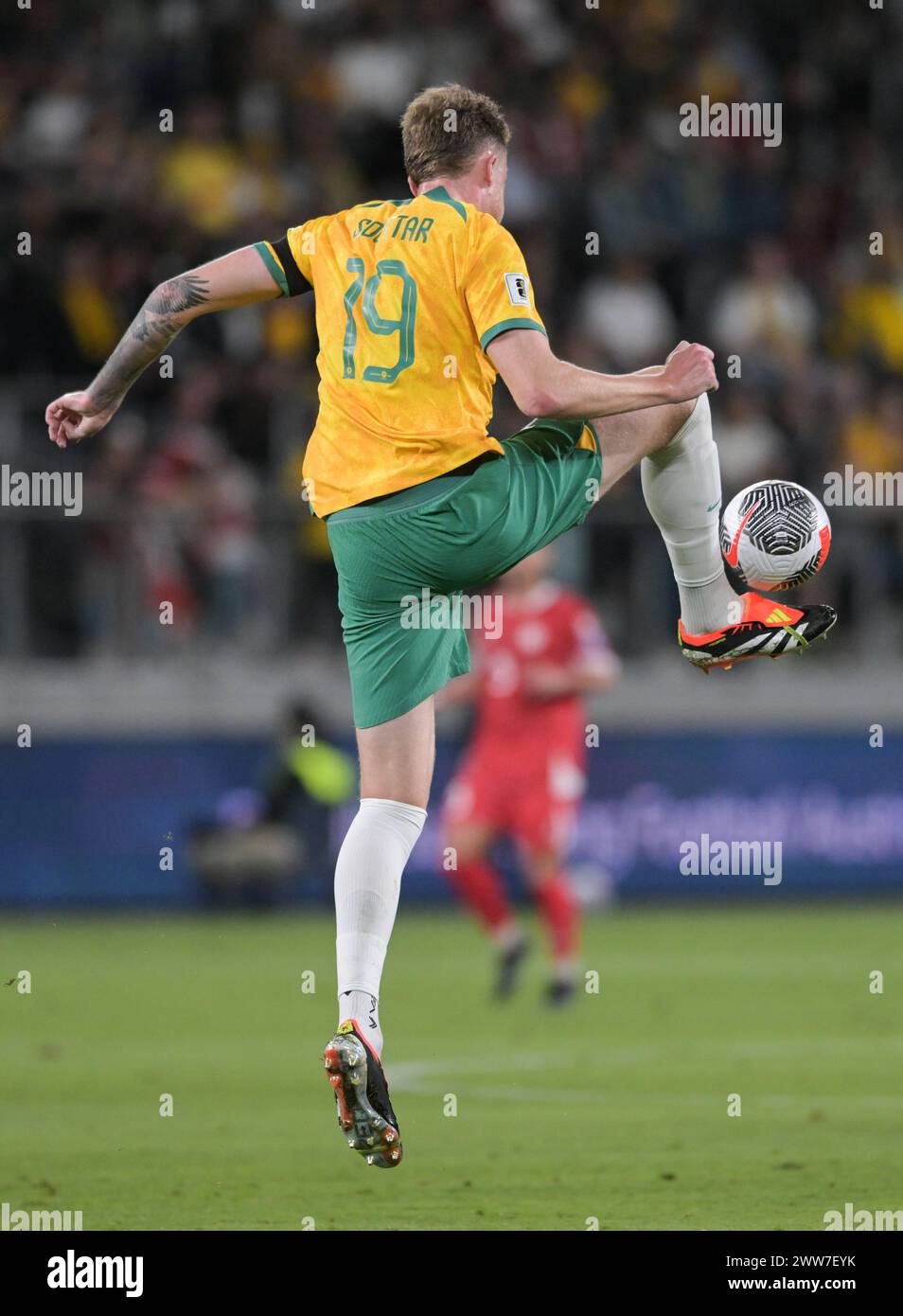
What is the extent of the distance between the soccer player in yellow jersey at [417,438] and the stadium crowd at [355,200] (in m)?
9.35

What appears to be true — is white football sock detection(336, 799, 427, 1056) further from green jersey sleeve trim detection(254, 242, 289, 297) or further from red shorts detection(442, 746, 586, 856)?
red shorts detection(442, 746, 586, 856)

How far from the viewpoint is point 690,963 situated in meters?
14.2

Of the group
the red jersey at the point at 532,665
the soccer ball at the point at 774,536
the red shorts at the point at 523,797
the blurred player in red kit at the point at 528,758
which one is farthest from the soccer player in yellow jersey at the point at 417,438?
the red jersey at the point at 532,665

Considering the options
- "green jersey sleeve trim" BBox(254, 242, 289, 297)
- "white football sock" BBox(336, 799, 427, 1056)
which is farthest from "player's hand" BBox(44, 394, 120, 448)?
"white football sock" BBox(336, 799, 427, 1056)

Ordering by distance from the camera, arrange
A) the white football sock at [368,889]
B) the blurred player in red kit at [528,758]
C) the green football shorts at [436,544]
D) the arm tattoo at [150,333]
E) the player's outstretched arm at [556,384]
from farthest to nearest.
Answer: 1. the blurred player in red kit at [528,758]
2. the arm tattoo at [150,333]
3. the white football sock at [368,889]
4. the green football shorts at [436,544]
5. the player's outstretched arm at [556,384]

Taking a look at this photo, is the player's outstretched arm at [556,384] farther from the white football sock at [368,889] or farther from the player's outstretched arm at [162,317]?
the white football sock at [368,889]

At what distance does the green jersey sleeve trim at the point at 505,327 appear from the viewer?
5660 mm

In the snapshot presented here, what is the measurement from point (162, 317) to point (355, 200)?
12172 mm

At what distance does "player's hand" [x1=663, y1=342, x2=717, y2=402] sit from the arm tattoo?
139 centimetres

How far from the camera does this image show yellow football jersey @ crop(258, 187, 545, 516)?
19.1ft

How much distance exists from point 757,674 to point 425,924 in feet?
10.8

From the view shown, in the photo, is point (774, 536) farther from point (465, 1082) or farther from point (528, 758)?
point (528, 758)

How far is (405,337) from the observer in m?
5.89

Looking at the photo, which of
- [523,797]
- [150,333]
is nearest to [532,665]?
[523,797]
